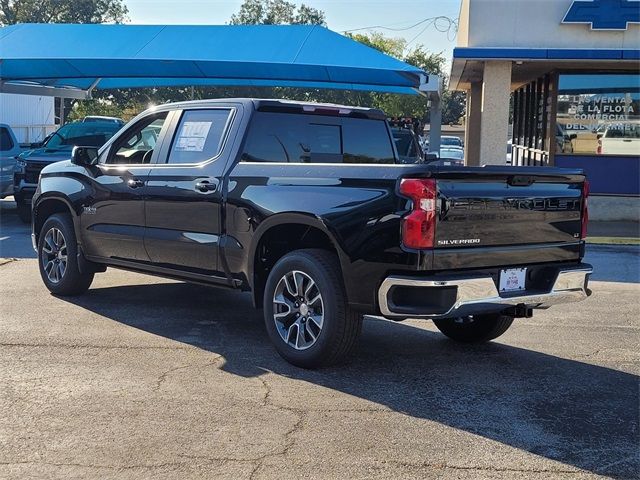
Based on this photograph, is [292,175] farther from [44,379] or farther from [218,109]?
[44,379]

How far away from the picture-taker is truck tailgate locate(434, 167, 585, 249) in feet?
15.9

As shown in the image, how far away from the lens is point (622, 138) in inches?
631

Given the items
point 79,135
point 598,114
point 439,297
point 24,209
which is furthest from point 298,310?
point 598,114

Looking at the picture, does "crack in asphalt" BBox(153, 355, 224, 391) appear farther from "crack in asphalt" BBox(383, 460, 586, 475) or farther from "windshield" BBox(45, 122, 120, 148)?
"windshield" BBox(45, 122, 120, 148)

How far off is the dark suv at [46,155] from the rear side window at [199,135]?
847 centimetres

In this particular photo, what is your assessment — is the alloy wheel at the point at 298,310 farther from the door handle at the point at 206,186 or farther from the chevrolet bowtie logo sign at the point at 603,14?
the chevrolet bowtie logo sign at the point at 603,14

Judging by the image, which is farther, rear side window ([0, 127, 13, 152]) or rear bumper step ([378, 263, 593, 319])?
rear side window ([0, 127, 13, 152])

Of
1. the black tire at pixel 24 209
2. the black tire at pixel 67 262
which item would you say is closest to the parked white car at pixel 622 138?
the black tire at pixel 24 209

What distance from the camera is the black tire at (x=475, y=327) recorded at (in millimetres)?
6121

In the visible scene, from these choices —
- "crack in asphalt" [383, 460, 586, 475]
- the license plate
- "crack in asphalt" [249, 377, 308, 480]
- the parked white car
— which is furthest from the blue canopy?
"crack in asphalt" [383, 460, 586, 475]

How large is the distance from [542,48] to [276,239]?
10920 millimetres

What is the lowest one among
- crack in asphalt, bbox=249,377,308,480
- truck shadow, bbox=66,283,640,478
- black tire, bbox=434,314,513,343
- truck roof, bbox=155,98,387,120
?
truck shadow, bbox=66,283,640,478

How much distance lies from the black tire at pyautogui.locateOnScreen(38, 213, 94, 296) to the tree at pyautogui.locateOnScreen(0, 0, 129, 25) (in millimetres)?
56682

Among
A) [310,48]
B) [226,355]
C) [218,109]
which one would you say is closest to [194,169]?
[218,109]
